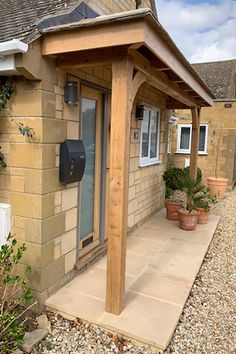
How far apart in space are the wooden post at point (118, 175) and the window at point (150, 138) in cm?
334

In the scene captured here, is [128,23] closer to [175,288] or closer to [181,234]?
[175,288]

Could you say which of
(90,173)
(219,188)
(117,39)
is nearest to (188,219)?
(90,173)

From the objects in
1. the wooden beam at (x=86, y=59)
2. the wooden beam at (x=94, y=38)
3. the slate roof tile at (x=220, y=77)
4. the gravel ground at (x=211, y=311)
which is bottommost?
the gravel ground at (x=211, y=311)

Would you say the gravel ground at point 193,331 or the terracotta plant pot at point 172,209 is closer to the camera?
the gravel ground at point 193,331

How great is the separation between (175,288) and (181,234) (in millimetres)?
2253

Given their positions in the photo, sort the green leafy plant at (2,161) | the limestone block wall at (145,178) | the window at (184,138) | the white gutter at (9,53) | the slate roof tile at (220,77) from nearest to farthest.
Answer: the white gutter at (9,53)
the green leafy plant at (2,161)
the limestone block wall at (145,178)
the window at (184,138)
the slate roof tile at (220,77)

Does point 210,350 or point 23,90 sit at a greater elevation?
point 23,90

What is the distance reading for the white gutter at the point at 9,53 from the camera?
247 cm

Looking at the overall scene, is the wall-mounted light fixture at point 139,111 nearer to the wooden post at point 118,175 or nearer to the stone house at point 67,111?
the stone house at point 67,111

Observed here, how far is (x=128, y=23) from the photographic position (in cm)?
240

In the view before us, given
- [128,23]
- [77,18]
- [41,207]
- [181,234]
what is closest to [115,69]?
[128,23]

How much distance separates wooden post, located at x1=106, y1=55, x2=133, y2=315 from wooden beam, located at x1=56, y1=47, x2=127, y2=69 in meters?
0.12

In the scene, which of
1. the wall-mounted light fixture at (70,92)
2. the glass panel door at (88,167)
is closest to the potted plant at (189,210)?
the glass panel door at (88,167)

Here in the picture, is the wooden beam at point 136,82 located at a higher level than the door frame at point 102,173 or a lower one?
higher
